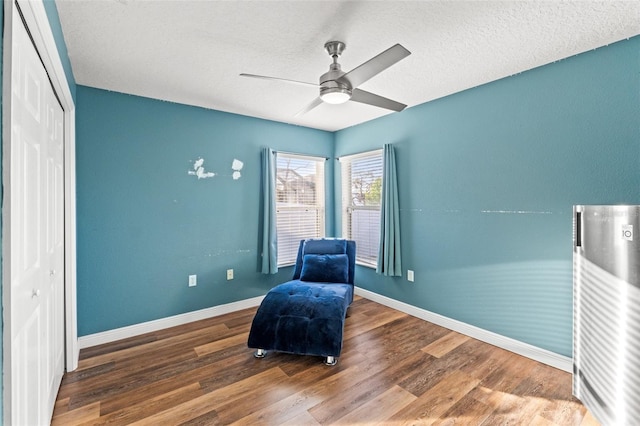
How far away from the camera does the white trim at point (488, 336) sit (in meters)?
2.38

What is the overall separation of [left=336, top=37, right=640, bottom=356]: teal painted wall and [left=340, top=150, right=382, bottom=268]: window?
47cm

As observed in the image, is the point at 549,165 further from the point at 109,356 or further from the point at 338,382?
the point at 109,356

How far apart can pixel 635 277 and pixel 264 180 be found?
3272mm

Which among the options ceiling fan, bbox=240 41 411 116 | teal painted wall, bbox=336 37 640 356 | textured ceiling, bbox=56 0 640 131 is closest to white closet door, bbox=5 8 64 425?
textured ceiling, bbox=56 0 640 131

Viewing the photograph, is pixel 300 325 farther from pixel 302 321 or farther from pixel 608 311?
pixel 608 311

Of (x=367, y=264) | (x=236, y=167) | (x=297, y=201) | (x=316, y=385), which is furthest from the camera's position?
(x=297, y=201)

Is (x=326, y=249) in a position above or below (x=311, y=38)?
below

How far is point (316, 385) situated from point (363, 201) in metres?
2.55

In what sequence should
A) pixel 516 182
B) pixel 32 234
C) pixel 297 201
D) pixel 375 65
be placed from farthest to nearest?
pixel 297 201
pixel 516 182
pixel 375 65
pixel 32 234

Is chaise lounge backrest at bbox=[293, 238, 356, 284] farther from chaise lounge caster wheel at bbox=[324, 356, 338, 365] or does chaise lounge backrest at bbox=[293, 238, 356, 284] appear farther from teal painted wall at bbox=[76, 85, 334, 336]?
chaise lounge caster wheel at bbox=[324, 356, 338, 365]

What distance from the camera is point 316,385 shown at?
218cm

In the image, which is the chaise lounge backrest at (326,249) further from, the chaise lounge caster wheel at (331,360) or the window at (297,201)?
the chaise lounge caster wheel at (331,360)

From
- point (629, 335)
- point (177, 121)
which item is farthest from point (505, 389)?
point (177, 121)

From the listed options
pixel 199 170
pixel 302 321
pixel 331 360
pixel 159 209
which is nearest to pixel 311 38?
pixel 199 170
